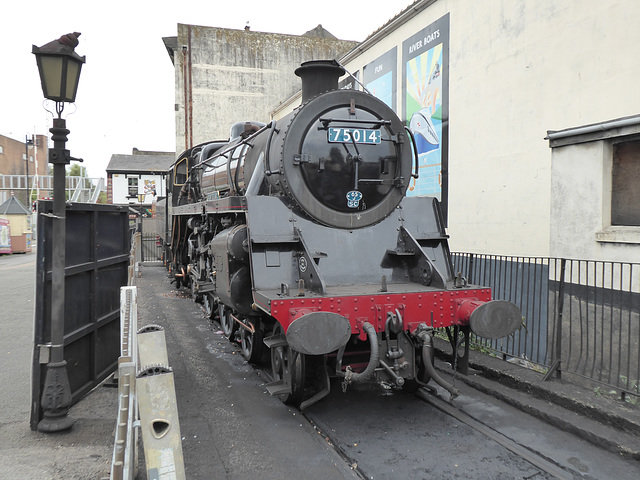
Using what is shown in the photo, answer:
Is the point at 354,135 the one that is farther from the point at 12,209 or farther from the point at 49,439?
the point at 12,209

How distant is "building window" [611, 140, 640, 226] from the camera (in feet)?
17.3

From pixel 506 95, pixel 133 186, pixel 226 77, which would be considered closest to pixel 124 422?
pixel 506 95

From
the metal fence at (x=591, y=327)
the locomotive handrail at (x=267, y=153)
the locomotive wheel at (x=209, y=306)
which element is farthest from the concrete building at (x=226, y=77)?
the metal fence at (x=591, y=327)

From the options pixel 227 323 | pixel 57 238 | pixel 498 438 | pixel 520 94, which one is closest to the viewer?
pixel 498 438

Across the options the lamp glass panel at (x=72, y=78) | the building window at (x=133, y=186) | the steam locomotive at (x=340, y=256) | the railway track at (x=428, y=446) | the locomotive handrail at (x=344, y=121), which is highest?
the building window at (x=133, y=186)

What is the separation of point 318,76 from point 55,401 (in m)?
4.17

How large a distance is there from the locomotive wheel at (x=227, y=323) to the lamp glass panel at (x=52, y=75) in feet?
11.7

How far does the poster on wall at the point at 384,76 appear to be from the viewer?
1094 centimetres

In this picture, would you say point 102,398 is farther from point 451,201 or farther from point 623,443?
point 451,201

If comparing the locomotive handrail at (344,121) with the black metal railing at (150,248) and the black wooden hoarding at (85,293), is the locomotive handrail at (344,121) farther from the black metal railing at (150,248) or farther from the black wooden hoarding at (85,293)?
the black metal railing at (150,248)

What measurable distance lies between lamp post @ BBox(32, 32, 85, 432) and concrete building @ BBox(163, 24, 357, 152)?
→ 1749cm

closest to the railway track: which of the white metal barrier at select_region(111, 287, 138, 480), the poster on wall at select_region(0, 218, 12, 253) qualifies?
the white metal barrier at select_region(111, 287, 138, 480)

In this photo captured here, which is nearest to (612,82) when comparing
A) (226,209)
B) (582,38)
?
(582,38)

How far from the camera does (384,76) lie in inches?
445
